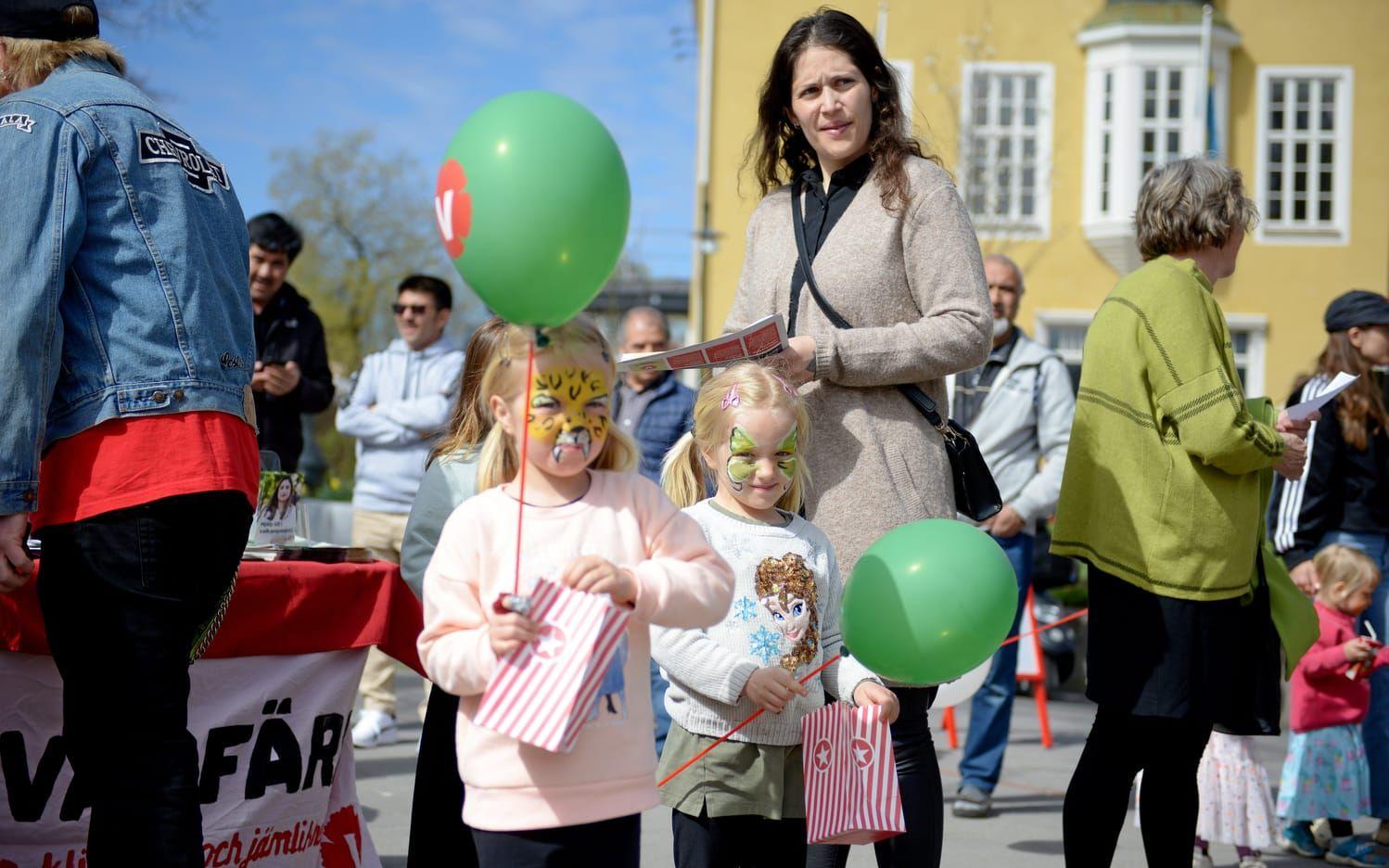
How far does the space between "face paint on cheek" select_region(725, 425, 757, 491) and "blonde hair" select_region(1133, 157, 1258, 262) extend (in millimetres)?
1408

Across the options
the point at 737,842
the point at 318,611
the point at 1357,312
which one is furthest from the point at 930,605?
the point at 1357,312

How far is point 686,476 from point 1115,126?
21413 millimetres

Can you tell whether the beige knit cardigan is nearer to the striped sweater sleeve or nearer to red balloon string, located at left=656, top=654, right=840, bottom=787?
red balloon string, located at left=656, top=654, right=840, bottom=787

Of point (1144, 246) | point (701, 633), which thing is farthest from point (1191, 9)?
point (701, 633)

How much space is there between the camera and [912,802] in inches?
129

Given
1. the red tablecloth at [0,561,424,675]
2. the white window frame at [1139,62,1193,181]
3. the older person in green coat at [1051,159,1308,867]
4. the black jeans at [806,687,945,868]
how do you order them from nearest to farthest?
the black jeans at [806,687,945,868] → the older person in green coat at [1051,159,1308,867] → the red tablecloth at [0,561,424,675] → the white window frame at [1139,62,1193,181]

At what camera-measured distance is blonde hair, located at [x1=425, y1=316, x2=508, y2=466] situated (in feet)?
12.1

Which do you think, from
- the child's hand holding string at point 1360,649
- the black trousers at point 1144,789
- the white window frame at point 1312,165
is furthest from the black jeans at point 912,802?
the white window frame at point 1312,165

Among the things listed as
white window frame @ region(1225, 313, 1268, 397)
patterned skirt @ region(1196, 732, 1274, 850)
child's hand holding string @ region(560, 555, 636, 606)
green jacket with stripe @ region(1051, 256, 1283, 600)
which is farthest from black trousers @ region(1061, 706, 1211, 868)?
white window frame @ region(1225, 313, 1268, 397)

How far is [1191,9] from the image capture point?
22.9 meters

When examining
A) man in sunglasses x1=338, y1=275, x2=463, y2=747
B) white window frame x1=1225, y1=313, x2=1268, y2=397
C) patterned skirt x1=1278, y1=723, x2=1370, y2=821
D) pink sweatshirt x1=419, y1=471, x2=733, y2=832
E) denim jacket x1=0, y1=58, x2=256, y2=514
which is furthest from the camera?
white window frame x1=1225, y1=313, x2=1268, y2=397

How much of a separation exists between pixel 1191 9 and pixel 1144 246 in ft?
69.7

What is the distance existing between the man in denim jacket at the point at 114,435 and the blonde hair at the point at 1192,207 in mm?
2463

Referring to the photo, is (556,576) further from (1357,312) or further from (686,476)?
(1357,312)
